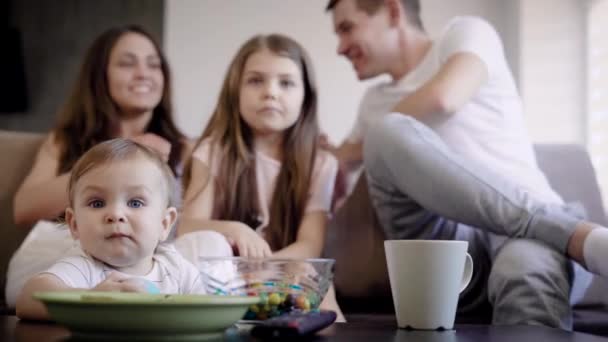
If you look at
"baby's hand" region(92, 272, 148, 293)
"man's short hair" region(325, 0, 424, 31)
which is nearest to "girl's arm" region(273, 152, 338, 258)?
"man's short hair" region(325, 0, 424, 31)

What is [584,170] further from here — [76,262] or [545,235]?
[76,262]

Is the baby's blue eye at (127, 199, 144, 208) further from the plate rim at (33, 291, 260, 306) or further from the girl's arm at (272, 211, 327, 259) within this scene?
the girl's arm at (272, 211, 327, 259)

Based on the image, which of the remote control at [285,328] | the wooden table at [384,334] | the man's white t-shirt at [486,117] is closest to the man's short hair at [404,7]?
the man's white t-shirt at [486,117]

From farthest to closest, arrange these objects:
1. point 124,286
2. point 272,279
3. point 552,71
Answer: point 552,71
point 272,279
point 124,286

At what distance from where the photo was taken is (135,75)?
67.6 inches

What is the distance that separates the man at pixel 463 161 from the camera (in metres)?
1.11

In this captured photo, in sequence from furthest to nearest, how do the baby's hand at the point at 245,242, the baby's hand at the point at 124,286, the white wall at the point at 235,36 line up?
the white wall at the point at 235,36 < the baby's hand at the point at 245,242 < the baby's hand at the point at 124,286

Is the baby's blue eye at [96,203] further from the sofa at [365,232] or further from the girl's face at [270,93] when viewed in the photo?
the girl's face at [270,93]

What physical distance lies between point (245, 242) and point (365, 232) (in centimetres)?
35

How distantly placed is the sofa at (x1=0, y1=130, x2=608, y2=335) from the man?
0.27 feet

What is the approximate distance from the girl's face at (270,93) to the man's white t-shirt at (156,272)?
653 millimetres

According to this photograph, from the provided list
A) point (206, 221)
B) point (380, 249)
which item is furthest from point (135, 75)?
point (380, 249)

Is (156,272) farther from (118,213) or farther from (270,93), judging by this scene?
(270,93)

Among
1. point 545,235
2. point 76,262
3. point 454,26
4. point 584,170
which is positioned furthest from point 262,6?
point 76,262
